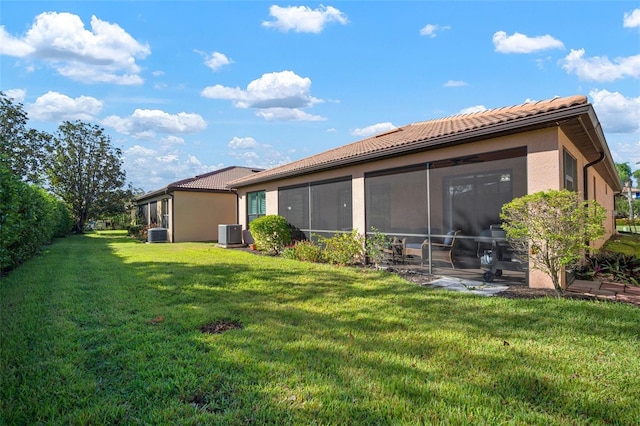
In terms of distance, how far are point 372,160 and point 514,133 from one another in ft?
11.2

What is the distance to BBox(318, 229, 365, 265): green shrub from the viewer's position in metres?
8.53

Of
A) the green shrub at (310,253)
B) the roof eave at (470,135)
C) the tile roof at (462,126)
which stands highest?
the tile roof at (462,126)

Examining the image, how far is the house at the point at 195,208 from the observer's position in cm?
1742

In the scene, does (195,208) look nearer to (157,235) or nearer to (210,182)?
(210,182)

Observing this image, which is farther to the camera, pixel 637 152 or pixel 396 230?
pixel 637 152

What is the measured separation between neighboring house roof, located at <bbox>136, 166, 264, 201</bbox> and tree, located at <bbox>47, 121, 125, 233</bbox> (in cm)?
642

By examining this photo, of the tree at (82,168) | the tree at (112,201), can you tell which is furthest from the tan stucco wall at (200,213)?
the tree at (82,168)

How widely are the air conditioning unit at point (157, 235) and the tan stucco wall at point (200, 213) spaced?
578 millimetres

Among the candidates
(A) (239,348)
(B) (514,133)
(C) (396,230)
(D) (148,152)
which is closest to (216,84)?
(C) (396,230)

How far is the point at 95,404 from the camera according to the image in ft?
7.47

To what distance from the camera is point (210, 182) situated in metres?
19.5

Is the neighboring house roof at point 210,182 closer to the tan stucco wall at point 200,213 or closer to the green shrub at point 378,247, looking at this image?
the tan stucco wall at point 200,213

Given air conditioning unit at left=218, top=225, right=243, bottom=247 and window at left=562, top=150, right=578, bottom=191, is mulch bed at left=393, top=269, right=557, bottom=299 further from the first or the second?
air conditioning unit at left=218, top=225, right=243, bottom=247

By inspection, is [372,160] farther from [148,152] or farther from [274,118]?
[148,152]
